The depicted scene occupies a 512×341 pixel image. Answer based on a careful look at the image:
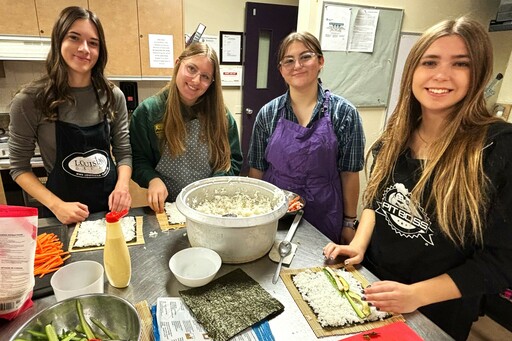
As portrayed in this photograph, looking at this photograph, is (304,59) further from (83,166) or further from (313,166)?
(83,166)

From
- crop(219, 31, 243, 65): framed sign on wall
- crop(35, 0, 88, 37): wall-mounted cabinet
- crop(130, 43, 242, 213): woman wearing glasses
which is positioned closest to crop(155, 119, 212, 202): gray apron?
crop(130, 43, 242, 213): woman wearing glasses

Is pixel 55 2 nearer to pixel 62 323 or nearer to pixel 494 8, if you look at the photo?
pixel 62 323

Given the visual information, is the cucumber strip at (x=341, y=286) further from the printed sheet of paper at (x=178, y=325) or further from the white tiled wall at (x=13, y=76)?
the white tiled wall at (x=13, y=76)

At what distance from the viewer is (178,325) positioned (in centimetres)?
81

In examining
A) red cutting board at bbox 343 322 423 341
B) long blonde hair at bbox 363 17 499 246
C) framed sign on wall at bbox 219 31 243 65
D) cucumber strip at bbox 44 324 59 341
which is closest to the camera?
cucumber strip at bbox 44 324 59 341

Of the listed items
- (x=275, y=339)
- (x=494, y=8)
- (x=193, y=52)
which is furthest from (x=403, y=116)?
(x=494, y=8)

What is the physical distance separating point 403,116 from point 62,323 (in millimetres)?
1198

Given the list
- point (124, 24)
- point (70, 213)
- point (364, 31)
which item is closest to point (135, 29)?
point (124, 24)

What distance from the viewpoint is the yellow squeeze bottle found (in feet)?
2.93

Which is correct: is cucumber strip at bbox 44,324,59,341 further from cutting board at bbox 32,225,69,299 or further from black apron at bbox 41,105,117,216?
black apron at bbox 41,105,117,216

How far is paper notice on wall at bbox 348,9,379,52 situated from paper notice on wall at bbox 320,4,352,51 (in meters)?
0.07

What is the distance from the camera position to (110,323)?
29.6 inches

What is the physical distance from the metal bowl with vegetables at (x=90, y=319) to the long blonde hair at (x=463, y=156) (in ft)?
2.95

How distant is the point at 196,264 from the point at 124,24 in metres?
2.67
